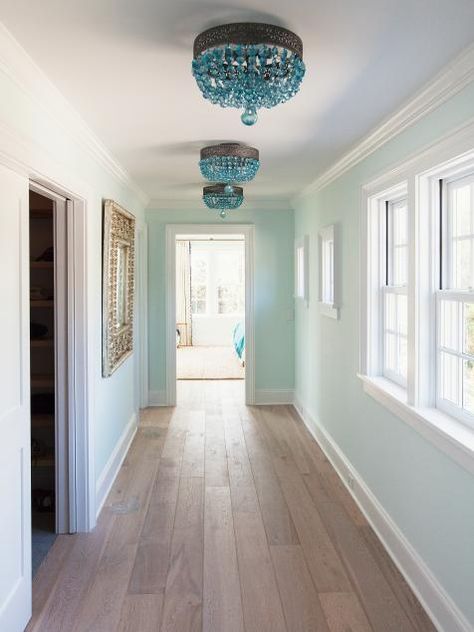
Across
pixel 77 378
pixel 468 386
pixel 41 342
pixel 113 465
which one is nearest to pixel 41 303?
pixel 41 342

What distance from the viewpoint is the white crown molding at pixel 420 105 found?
2.02 m

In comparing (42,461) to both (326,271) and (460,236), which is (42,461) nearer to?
(326,271)

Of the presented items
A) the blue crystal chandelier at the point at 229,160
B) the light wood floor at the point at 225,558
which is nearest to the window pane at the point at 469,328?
the light wood floor at the point at 225,558

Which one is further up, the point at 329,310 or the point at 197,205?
the point at 197,205

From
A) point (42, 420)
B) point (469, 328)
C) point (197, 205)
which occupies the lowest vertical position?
point (42, 420)

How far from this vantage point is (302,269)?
5691 mm

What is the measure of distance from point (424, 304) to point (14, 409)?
193 centimetres

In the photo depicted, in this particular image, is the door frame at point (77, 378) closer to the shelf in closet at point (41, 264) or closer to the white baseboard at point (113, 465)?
the white baseboard at point (113, 465)

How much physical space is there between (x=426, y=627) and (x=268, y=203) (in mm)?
4626

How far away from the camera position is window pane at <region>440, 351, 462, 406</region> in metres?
2.47

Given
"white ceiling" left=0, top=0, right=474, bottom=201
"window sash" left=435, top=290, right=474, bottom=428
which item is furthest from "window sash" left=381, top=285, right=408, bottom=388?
"white ceiling" left=0, top=0, right=474, bottom=201

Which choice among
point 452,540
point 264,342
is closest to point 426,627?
point 452,540

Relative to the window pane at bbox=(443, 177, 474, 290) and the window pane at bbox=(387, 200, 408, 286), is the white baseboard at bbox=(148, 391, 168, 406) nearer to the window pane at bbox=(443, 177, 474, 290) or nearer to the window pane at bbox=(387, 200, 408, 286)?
the window pane at bbox=(387, 200, 408, 286)

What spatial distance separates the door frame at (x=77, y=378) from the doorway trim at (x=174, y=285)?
9.78 ft
